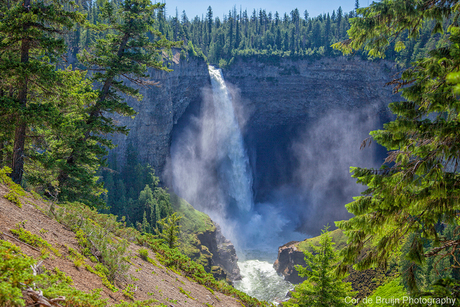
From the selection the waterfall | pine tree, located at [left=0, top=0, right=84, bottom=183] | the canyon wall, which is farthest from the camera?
the waterfall

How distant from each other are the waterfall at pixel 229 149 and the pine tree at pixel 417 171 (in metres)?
57.6

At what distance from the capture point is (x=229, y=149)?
6488cm

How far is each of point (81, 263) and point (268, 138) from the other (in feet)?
224

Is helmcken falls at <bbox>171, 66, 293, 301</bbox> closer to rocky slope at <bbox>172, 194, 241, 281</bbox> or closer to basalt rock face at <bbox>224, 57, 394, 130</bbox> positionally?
basalt rock face at <bbox>224, 57, 394, 130</bbox>

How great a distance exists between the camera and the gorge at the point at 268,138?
5775 centimetres

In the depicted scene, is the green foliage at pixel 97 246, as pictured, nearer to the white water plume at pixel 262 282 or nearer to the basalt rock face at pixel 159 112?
the white water plume at pixel 262 282

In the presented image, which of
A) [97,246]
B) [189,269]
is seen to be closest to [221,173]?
[189,269]

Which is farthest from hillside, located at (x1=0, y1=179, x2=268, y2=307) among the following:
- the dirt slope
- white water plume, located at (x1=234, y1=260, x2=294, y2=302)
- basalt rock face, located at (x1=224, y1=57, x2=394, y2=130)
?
basalt rock face, located at (x1=224, y1=57, x2=394, y2=130)

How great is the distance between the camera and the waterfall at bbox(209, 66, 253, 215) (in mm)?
63844

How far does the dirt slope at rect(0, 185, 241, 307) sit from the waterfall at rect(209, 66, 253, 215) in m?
50.7

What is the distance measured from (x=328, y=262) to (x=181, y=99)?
52.3m

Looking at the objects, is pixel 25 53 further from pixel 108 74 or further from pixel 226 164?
pixel 226 164

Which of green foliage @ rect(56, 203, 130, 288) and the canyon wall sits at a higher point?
the canyon wall

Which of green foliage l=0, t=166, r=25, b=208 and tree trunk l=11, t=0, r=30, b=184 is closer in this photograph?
green foliage l=0, t=166, r=25, b=208
